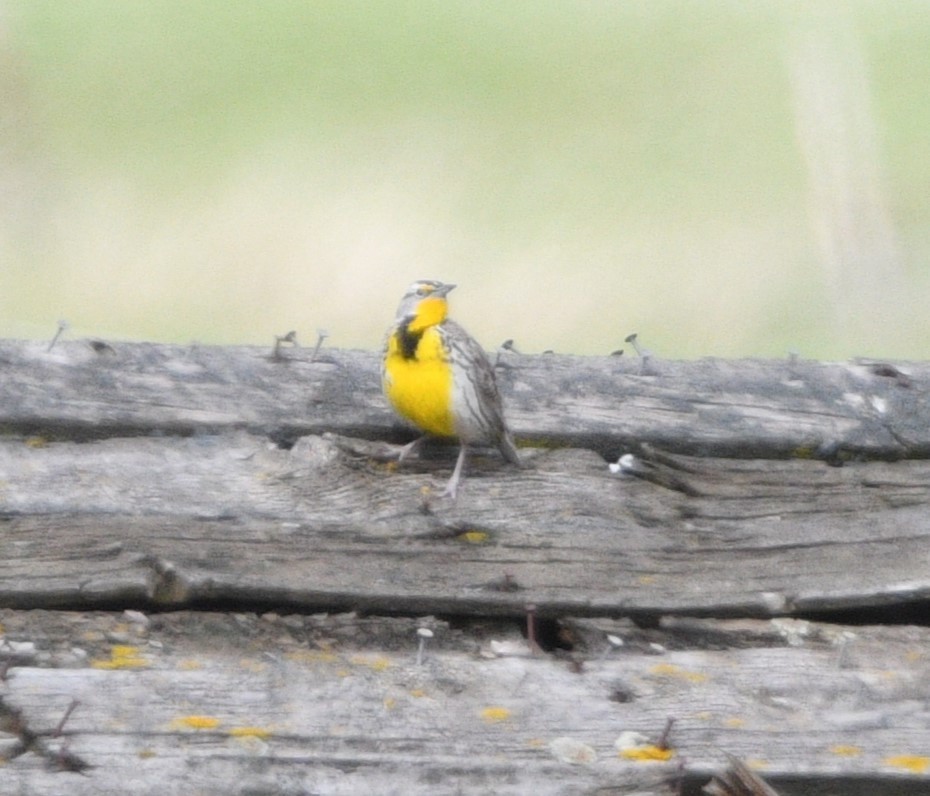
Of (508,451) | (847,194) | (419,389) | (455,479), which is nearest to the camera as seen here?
(455,479)

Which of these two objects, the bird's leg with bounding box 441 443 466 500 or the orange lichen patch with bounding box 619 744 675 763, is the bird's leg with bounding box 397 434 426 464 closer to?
the bird's leg with bounding box 441 443 466 500

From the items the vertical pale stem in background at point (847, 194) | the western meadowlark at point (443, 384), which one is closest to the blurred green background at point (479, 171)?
the vertical pale stem in background at point (847, 194)

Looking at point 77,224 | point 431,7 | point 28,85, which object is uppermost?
point 431,7

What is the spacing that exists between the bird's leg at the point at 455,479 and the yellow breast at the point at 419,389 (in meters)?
0.11

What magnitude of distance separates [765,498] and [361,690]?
1.15m

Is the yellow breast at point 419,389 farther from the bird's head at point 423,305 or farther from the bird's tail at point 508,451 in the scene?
the bird's head at point 423,305

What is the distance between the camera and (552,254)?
598 cm

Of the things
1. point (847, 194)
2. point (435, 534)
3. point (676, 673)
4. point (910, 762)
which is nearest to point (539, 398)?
point (435, 534)

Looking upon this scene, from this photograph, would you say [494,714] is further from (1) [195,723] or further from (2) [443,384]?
(2) [443,384]

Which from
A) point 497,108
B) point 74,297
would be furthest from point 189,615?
point 497,108

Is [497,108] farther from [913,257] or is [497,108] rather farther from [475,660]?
[475,660]

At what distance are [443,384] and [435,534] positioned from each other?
2.23ft

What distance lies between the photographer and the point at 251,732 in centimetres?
275

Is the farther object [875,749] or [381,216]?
[381,216]
